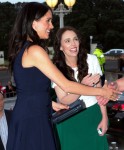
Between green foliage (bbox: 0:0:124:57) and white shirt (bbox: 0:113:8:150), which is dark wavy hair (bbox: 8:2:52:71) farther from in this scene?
green foliage (bbox: 0:0:124:57)

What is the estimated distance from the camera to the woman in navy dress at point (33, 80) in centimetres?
246

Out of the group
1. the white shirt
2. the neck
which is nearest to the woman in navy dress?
the neck

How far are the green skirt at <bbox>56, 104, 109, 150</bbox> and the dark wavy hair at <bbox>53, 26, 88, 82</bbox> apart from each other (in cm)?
31

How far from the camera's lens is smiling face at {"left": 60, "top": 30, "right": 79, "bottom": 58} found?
3277mm

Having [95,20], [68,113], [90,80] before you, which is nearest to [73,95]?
[90,80]

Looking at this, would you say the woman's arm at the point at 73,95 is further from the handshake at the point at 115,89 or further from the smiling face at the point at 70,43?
the smiling face at the point at 70,43

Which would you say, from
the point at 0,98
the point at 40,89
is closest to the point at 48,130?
the point at 40,89

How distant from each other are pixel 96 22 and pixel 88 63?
4244cm

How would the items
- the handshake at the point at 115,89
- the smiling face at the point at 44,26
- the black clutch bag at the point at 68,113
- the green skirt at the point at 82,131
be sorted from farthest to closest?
the green skirt at the point at 82,131 < the handshake at the point at 115,89 < the black clutch bag at the point at 68,113 < the smiling face at the point at 44,26

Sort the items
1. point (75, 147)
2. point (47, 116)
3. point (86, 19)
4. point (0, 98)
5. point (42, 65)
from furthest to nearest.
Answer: point (86, 19), point (0, 98), point (75, 147), point (47, 116), point (42, 65)

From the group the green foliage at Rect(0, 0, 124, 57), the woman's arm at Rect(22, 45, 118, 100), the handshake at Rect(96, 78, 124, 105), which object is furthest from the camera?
the green foliage at Rect(0, 0, 124, 57)

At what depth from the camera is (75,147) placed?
10.2 ft

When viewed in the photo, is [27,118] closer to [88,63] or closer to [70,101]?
[70,101]

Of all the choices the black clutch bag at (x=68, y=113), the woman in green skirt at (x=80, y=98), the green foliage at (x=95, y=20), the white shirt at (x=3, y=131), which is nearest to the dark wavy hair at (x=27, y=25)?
the black clutch bag at (x=68, y=113)
